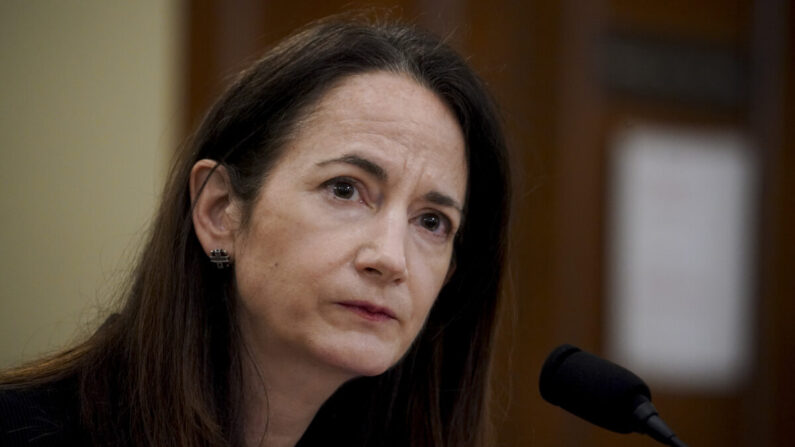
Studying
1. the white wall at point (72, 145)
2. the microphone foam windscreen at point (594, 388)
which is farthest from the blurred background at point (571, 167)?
the microphone foam windscreen at point (594, 388)

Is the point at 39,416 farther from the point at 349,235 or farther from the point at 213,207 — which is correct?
the point at 349,235

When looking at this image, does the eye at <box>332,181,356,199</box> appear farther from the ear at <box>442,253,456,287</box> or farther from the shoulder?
the shoulder

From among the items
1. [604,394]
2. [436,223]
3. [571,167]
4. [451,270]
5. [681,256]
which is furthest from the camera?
[681,256]

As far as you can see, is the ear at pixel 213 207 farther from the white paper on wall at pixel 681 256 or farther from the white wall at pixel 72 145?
the white paper on wall at pixel 681 256

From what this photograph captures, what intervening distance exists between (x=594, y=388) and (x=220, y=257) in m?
0.74

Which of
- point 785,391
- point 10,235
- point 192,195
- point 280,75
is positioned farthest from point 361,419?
point 785,391

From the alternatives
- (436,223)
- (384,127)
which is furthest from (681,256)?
(384,127)

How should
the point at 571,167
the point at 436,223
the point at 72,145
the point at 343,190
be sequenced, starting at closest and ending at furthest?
1. the point at 343,190
2. the point at 436,223
3. the point at 72,145
4. the point at 571,167

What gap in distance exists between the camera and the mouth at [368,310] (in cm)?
184

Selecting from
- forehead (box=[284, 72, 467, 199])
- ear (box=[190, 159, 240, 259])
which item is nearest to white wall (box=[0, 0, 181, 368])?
ear (box=[190, 159, 240, 259])

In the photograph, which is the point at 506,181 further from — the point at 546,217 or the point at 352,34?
the point at 546,217

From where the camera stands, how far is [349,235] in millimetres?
1842

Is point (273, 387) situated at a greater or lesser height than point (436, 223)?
lesser

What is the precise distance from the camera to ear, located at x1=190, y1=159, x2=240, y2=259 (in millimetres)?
1958
